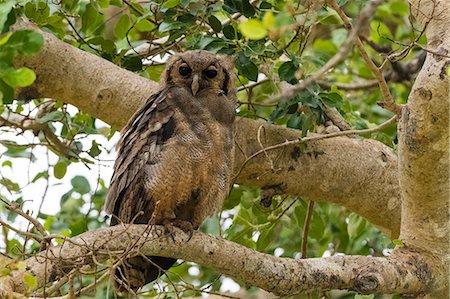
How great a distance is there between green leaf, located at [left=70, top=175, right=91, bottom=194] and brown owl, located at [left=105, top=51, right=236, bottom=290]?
2.51ft

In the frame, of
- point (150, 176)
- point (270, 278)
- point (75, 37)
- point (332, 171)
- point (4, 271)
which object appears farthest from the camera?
point (75, 37)

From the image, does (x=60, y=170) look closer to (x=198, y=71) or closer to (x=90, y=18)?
(x=90, y=18)

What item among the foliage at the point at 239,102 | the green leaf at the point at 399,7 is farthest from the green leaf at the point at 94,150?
the green leaf at the point at 399,7

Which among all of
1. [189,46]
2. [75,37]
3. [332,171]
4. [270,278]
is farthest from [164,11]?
[270,278]

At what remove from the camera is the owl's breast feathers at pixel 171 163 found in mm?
4242

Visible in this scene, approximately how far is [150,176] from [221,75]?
771mm

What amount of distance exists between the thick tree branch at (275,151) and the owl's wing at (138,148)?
0.66 feet

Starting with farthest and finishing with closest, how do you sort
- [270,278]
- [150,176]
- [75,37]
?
[75,37]
[150,176]
[270,278]

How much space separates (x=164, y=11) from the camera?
4.53 metres

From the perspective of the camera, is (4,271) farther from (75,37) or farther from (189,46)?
(75,37)

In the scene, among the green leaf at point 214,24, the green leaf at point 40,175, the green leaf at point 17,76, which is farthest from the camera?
the green leaf at point 40,175

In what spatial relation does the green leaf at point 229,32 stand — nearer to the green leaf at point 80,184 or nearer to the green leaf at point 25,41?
the green leaf at point 80,184

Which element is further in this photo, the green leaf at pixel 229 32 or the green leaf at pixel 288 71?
the green leaf at pixel 229 32

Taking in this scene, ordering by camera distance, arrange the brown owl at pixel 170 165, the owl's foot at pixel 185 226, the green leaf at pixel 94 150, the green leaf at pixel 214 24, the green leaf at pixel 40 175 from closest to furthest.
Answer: the owl's foot at pixel 185 226
the brown owl at pixel 170 165
the green leaf at pixel 214 24
the green leaf at pixel 94 150
the green leaf at pixel 40 175
